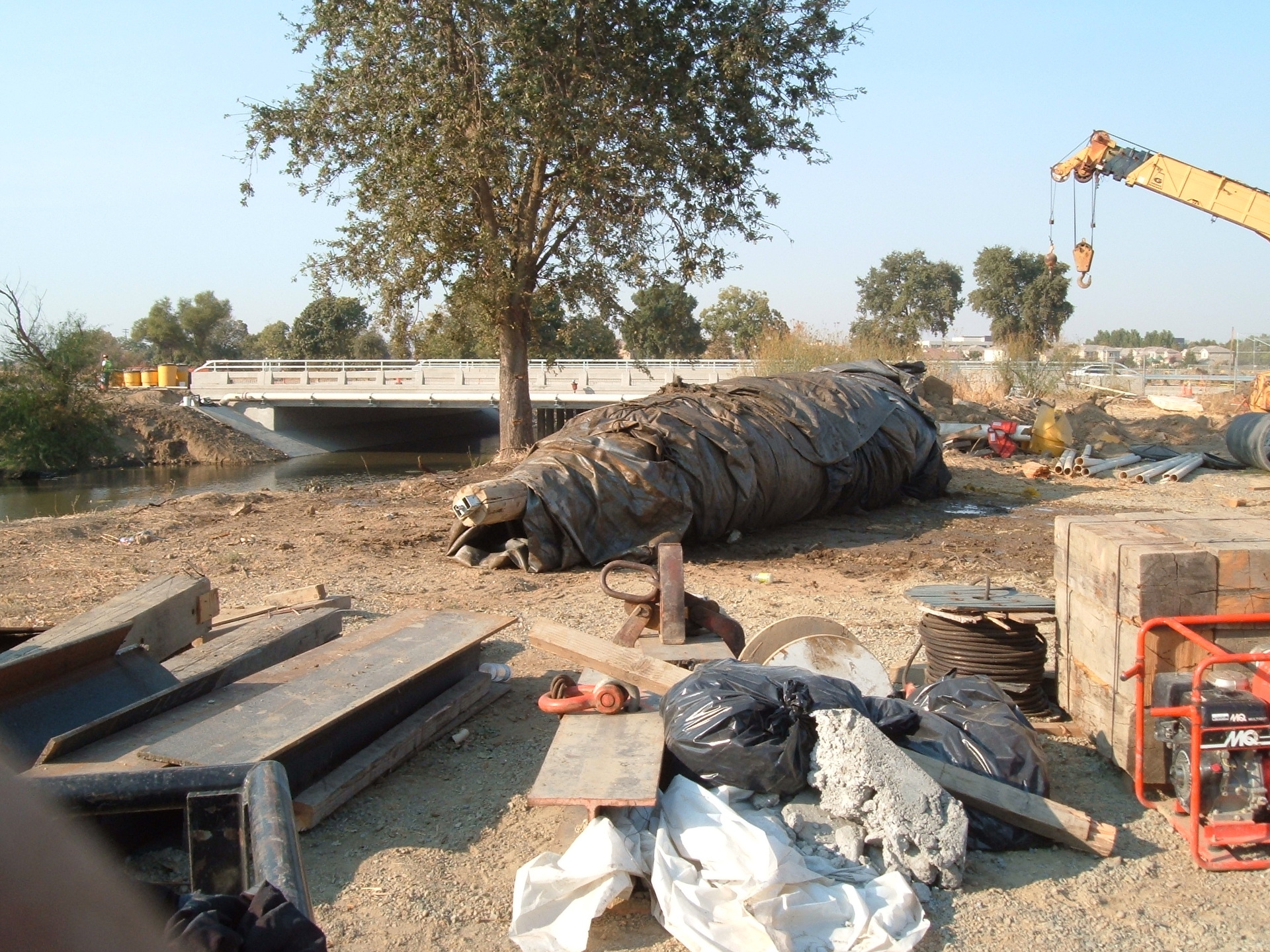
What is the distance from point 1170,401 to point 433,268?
68.9ft

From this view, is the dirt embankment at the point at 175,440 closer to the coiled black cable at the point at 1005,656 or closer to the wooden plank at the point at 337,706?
the wooden plank at the point at 337,706

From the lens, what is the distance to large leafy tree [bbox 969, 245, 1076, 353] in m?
48.1

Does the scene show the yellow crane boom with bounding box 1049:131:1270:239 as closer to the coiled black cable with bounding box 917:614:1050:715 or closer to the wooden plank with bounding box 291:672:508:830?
the coiled black cable with bounding box 917:614:1050:715

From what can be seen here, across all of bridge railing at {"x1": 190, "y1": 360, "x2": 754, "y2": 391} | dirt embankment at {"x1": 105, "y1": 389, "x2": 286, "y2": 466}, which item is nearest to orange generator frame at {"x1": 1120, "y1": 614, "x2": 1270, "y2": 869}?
bridge railing at {"x1": 190, "y1": 360, "x2": 754, "y2": 391}

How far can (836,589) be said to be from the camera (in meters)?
7.65

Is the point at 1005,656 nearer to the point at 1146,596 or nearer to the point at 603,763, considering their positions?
the point at 1146,596

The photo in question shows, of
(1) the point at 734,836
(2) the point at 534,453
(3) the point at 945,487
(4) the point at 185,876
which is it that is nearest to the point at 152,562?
(2) the point at 534,453

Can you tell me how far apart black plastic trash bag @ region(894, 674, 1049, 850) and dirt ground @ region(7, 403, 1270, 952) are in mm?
91

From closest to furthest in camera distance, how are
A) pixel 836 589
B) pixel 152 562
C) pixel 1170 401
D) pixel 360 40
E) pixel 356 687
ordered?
pixel 356 687
pixel 836 589
pixel 152 562
pixel 360 40
pixel 1170 401

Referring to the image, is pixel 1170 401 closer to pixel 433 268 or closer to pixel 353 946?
pixel 433 268

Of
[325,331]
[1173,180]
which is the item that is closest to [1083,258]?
[1173,180]

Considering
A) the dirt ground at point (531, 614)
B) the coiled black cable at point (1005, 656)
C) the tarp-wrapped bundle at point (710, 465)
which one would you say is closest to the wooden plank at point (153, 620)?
the dirt ground at point (531, 614)

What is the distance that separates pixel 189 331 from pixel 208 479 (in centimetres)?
4557

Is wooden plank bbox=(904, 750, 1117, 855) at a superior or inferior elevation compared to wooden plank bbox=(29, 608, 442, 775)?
inferior
